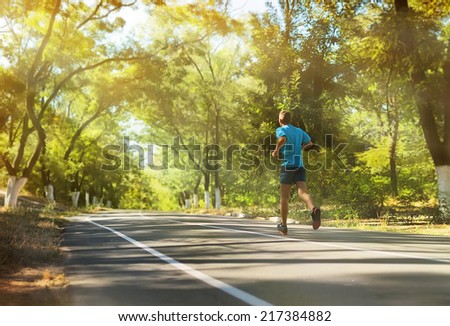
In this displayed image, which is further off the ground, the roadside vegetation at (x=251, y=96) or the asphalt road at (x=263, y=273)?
the roadside vegetation at (x=251, y=96)

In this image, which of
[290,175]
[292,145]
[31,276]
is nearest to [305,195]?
[290,175]

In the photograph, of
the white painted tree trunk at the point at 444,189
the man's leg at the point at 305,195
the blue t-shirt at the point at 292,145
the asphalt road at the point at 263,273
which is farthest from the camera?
the white painted tree trunk at the point at 444,189

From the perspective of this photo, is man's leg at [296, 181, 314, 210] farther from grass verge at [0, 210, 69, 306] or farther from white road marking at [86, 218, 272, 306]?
grass verge at [0, 210, 69, 306]

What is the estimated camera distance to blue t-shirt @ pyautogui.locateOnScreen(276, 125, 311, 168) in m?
9.96

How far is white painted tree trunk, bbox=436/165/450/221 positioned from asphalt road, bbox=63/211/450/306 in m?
7.85

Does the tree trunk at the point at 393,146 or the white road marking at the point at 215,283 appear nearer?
the white road marking at the point at 215,283

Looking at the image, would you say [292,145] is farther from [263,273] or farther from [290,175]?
[263,273]

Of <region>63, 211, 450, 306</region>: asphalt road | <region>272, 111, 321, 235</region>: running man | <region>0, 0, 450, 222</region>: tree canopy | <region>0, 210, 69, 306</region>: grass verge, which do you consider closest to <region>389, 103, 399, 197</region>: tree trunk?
<region>0, 0, 450, 222</region>: tree canopy

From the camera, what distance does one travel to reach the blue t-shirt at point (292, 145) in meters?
9.96

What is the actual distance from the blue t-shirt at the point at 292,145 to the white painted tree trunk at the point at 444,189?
8.31 metres

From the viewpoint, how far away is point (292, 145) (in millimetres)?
9898

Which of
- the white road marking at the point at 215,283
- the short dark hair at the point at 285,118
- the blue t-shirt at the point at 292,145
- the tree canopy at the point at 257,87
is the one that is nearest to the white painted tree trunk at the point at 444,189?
the tree canopy at the point at 257,87

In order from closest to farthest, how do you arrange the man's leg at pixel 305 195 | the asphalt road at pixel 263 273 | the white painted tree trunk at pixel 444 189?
the asphalt road at pixel 263 273 < the man's leg at pixel 305 195 < the white painted tree trunk at pixel 444 189

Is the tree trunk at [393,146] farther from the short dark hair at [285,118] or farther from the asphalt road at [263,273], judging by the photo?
the asphalt road at [263,273]
